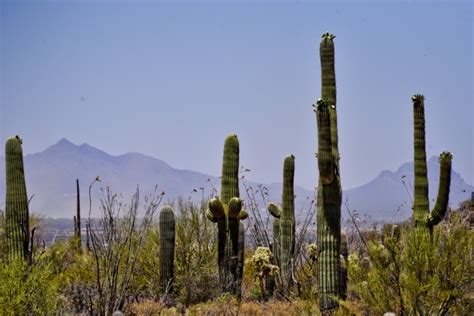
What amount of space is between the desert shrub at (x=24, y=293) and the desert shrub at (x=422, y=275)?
418 cm

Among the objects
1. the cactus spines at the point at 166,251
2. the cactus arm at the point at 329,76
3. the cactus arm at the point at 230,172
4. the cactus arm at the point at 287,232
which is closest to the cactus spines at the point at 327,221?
the cactus arm at the point at 329,76

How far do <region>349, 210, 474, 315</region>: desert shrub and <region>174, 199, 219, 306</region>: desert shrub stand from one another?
5338 mm

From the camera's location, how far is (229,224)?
13.7 meters

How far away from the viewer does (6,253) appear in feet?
44.7

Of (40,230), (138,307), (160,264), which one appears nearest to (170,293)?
(160,264)

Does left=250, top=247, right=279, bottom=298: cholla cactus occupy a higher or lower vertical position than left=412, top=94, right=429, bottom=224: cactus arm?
lower

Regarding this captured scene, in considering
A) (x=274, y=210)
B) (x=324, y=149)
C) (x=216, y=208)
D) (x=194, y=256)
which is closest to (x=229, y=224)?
(x=216, y=208)

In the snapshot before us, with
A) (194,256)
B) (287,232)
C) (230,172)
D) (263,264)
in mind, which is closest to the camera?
(263,264)

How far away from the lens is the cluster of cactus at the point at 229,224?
44.4ft

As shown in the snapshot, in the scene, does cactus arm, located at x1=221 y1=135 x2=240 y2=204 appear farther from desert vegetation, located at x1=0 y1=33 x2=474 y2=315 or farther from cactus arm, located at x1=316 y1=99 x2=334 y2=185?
cactus arm, located at x1=316 y1=99 x2=334 y2=185

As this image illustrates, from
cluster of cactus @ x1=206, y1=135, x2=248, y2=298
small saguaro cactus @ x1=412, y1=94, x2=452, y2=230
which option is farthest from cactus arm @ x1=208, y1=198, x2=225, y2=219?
small saguaro cactus @ x1=412, y1=94, x2=452, y2=230

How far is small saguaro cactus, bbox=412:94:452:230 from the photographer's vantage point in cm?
1301

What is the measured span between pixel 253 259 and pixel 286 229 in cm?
170

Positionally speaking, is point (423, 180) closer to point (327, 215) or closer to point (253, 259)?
point (327, 215)
